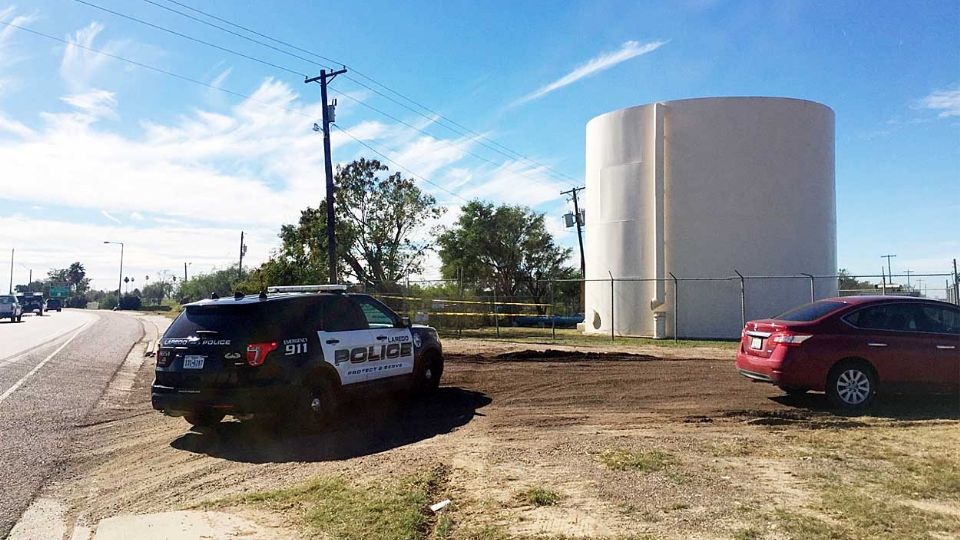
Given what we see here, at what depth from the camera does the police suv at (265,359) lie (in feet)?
26.1

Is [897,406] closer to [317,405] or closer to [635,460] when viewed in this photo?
[635,460]

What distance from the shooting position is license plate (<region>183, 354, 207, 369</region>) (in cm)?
808

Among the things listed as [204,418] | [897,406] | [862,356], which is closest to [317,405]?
[204,418]

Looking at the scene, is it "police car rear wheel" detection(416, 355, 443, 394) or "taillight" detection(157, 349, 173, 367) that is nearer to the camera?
"taillight" detection(157, 349, 173, 367)

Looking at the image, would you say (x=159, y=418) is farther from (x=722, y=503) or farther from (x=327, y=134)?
(x=327, y=134)

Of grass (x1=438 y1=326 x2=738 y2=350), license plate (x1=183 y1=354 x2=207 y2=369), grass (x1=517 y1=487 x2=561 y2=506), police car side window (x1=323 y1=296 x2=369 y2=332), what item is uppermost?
police car side window (x1=323 y1=296 x2=369 y2=332)

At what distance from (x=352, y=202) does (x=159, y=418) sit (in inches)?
1249

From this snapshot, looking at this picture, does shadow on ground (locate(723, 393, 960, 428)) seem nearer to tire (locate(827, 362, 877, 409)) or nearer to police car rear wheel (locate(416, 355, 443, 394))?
tire (locate(827, 362, 877, 409))

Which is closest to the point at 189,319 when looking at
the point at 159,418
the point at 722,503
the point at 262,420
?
the point at 262,420

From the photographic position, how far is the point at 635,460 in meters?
6.66

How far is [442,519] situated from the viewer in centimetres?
517

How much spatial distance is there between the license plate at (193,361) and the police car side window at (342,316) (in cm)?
150

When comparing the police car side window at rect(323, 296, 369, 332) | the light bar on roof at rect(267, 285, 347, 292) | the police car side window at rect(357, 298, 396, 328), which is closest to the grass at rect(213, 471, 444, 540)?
the police car side window at rect(323, 296, 369, 332)

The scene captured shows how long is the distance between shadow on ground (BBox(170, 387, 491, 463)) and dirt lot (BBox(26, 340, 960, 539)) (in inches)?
1.4
